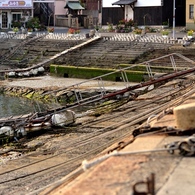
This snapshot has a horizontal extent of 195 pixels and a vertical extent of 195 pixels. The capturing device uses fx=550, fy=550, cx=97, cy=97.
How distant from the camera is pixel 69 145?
51.1 ft

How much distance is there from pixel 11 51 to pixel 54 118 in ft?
110

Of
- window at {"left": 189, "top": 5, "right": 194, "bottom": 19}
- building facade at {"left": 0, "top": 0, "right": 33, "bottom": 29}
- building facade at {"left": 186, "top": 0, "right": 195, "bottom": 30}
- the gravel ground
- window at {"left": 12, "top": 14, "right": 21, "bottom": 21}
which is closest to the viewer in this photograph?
the gravel ground

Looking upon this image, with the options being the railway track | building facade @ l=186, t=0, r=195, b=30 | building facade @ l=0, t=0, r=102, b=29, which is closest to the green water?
the railway track

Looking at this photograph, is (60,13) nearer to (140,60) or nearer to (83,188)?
(140,60)

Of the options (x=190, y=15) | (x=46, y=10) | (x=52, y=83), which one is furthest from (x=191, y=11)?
(x=46, y=10)

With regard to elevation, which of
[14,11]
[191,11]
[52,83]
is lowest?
[52,83]

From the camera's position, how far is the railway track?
13.1m

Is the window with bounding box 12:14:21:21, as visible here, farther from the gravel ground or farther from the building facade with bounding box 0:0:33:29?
the gravel ground

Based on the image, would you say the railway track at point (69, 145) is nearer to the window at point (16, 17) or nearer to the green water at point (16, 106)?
the green water at point (16, 106)

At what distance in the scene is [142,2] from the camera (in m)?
58.0

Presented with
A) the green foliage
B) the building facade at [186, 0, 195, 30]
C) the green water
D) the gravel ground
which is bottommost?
the green water

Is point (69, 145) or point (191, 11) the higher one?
point (191, 11)

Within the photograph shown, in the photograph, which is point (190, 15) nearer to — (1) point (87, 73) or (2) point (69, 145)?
(1) point (87, 73)

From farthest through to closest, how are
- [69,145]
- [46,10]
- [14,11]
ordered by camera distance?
[46,10] < [14,11] < [69,145]
